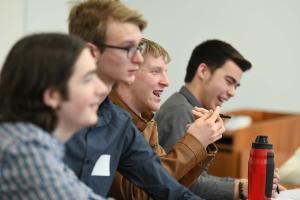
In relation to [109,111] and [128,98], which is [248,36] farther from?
[109,111]

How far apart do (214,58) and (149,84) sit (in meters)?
Result: 0.83

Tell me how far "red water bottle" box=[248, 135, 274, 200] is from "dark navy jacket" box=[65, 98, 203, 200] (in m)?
0.17

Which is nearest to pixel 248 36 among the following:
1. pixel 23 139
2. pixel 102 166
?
pixel 102 166

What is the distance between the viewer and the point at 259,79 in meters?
5.12

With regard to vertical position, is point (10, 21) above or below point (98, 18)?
above

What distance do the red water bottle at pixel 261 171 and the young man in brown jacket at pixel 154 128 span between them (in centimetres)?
15

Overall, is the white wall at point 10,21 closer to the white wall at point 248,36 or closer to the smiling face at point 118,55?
the white wall at point 248,36

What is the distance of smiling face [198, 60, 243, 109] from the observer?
8.68 ft

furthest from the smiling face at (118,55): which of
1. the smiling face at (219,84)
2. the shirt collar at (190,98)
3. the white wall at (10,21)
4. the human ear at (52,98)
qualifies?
the white wall at (10,21)

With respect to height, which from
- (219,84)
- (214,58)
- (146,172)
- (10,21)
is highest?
(10,21)

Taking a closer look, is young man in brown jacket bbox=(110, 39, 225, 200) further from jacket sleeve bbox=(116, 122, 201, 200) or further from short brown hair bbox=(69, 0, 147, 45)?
short brown hair bbox=(69, 0, 147, 45)

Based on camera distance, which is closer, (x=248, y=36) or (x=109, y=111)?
(x=109, y=111)

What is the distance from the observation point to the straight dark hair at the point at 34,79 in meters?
1.00

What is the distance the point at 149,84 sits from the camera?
198 centimetres
